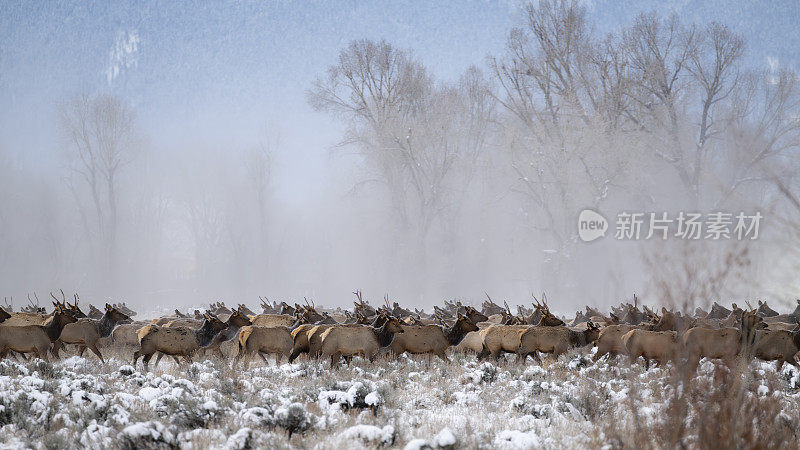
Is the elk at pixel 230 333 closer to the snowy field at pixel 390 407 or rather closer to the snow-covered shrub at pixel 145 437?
the snowy field at pixel 390 407

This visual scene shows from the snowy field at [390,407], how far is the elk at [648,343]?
496 mm

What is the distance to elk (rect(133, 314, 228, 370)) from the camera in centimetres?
995

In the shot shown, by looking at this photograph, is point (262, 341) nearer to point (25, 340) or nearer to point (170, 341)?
point (170, 341)

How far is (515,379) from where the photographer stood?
859cm

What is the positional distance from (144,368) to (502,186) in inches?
1225

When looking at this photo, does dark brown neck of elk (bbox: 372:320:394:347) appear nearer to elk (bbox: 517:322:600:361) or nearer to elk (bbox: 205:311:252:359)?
elk (bbox: 517:322:600:361)

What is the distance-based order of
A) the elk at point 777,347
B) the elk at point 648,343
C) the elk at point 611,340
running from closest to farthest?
1. the elk at point 777,347
2. the elk at point 648,343
3. the elk at point 611,340

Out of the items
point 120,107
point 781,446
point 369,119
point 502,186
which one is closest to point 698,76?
point 502,186

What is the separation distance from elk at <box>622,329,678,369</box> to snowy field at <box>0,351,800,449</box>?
1.63 ft

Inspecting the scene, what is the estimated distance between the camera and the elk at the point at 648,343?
29.3 feet

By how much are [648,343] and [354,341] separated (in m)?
4.76

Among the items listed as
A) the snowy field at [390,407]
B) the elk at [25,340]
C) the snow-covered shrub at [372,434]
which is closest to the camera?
the snowy field at [390,407]

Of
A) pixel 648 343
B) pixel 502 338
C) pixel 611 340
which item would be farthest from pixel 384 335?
pixel 648 343

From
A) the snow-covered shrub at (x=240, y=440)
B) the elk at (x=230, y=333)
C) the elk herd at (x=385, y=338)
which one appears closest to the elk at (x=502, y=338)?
the elk herd at (x=385, y=338)
